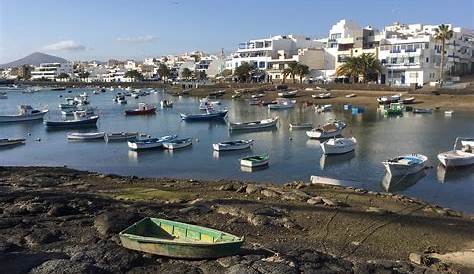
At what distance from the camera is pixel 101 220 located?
1720 centimetres

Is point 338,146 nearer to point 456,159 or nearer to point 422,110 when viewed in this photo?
point 456,159

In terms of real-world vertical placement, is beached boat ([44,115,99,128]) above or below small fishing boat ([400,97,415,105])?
below

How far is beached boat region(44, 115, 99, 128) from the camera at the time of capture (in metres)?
62.3

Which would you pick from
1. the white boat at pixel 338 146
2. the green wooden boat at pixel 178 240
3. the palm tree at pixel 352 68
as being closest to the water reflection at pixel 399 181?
the white boat at pixel 338 146

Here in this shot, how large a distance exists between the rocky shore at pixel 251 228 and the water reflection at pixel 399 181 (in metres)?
3.96

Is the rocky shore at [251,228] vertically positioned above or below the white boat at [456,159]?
above

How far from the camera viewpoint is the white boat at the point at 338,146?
38.1 metres

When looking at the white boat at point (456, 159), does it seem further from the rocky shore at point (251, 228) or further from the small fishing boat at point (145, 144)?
the small fishing boat at point (145, 144)

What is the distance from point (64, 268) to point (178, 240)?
3083 millimetres

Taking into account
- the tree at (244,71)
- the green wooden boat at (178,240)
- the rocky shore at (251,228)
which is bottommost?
the rocky shore at (251,228)

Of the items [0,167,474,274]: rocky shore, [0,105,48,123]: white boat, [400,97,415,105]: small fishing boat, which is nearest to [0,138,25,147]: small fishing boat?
[0,105,48,123]: white boat

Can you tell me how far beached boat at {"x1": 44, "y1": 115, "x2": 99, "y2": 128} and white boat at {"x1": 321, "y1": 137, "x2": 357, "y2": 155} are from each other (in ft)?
119

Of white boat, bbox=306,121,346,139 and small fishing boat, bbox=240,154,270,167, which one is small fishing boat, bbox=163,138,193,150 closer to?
small fishing boat, bbox=240,154,270,167

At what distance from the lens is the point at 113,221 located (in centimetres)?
1694
